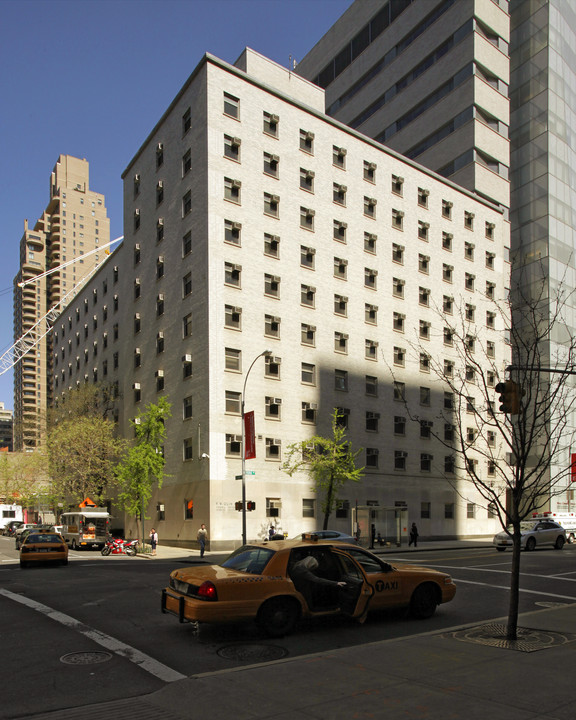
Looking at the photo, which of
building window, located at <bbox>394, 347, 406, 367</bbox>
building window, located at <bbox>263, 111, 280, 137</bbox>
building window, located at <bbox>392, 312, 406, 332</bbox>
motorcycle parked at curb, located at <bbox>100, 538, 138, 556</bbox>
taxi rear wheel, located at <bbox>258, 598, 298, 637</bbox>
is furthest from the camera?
building window, located at <bbox>392, 312, 406, 332</bbox>

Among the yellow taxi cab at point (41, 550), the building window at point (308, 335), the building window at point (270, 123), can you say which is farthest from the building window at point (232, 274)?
the yellow taxi cab at point (41, 550)

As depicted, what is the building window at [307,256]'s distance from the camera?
47000mm

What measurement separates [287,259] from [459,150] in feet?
97.3

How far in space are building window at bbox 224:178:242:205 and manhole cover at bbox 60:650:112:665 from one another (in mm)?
36964

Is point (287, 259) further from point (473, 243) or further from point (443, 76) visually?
point (443, 76)

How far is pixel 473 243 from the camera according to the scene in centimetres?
6009

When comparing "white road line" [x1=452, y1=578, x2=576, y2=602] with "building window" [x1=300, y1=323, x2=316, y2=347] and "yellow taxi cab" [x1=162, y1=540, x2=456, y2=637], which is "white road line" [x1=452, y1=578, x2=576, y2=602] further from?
"building window" [x1=300, y1=323, x2=316, y2=347]

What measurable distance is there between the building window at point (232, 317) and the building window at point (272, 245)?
5124 millimetres

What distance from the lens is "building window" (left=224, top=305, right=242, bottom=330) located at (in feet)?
139

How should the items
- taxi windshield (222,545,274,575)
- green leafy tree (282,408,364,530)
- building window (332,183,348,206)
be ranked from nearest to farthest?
1. taxi windshield (222,545,274,575)
2. green leafy tree (282,408,364,530)
3. building window (332,183,348,206)

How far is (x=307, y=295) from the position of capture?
47.1 meters

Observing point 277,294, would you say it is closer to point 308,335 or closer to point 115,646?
point 308,335

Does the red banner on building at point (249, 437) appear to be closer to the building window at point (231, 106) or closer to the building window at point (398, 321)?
the building window at point (398, 321)

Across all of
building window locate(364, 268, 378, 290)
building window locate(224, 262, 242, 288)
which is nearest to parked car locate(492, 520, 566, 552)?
building window locate(364, 268, 378, 290)
